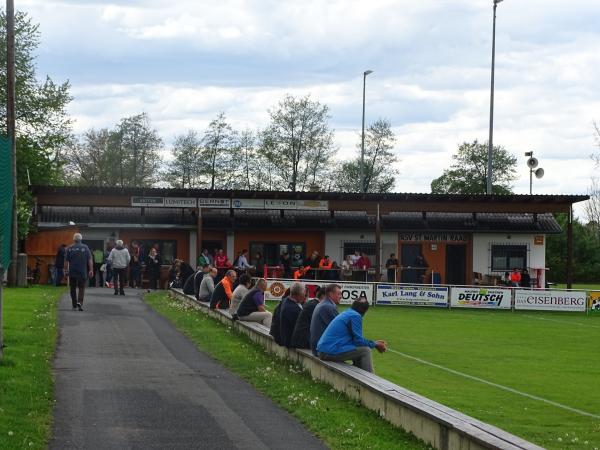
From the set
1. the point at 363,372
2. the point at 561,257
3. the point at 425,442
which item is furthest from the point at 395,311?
the point at 561,257

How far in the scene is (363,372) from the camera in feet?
42.7

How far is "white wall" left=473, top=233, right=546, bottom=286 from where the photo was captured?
4934cm

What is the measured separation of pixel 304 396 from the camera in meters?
12.5

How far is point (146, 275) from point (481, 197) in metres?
15.5

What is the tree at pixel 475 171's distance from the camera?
10069cm

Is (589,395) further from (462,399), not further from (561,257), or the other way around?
(561,257)

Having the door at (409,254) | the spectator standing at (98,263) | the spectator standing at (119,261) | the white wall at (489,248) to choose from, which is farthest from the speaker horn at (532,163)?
the spectator standing at (119,261)

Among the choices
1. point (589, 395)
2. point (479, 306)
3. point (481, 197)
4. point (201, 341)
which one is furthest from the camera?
point (481, 197)

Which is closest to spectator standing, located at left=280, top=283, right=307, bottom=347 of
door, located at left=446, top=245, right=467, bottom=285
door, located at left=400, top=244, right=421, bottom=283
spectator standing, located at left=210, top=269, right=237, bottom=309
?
spectator standing, located at left=210, top=269, right=237, bottom=309

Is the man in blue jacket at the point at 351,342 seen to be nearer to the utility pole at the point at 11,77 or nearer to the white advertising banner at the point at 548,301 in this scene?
the utility pole at the point at 11,77

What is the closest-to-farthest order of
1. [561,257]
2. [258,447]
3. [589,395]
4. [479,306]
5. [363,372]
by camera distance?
[258,447]
[363,372]
[589,395]
[479,306]
[561,257]

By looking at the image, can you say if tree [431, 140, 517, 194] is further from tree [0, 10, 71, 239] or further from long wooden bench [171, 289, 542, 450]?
long wooden bench [171, 289, 542, 450]

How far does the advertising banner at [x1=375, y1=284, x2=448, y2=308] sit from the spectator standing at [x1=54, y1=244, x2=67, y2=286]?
1128cm

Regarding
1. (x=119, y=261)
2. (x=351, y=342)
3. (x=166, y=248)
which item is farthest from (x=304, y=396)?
(x=166, y=248)
